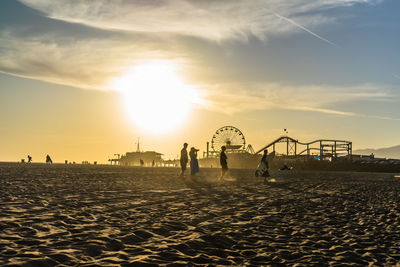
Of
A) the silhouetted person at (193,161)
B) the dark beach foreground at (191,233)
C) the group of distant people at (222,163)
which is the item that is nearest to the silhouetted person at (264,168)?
the group of distant people at (222,163)

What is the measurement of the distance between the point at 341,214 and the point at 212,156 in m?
87.5

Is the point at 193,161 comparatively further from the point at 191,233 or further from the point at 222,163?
the point at 191,233

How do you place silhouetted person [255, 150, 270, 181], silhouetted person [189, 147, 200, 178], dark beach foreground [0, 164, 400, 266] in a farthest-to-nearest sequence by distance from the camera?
silhouetted person [189, 147, 200, 178], silhouetted person [255, 150, 270, 181], dark beach foreground [0, 164, 400, 266]

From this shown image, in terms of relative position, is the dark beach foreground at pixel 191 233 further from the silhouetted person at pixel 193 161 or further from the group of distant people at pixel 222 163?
the silhouetted person at pixel 193 161

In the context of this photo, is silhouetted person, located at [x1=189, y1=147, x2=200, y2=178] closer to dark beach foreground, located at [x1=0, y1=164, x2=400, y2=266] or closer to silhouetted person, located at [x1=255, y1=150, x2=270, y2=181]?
silhouetted person, located at [x1=255, y1=150, x2=270, y2=181]

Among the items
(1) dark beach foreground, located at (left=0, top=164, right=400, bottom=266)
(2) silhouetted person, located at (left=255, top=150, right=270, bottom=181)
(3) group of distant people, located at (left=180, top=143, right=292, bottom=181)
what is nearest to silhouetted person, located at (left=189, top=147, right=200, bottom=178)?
(3) group of distant people, located at (left=180, top=143, right=292, bottom=181)

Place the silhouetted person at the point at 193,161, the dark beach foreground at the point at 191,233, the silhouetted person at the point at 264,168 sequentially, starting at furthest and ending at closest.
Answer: the silhouetted person at the point at 193,161
the silhouetted person at the point at 264,168
the dark beach foreground at the point at 191,233

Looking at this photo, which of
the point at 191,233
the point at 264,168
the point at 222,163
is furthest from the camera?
the point at 222,163

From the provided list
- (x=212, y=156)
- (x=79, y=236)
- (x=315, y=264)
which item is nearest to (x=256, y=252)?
(x=315, y=264)

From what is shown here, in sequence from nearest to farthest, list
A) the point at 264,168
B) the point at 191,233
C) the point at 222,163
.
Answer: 1. the point at 191,233
2. the point at 264,168
3. the point at 222,163

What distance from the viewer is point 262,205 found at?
10.2 metres

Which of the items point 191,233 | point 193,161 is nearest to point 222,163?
point 193,161

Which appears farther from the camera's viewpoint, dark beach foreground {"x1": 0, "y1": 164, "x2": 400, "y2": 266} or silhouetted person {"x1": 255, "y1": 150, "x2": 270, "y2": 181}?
silhouetted person {"x1": 255, "y1": 150, "x2": 270, "y2": 181}

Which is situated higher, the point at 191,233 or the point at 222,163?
the point at 222,163
